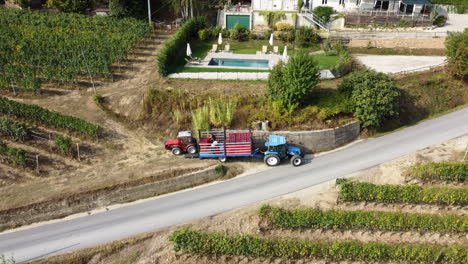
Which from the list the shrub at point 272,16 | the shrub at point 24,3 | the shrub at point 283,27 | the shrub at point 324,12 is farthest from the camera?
the shrub at point 24,3

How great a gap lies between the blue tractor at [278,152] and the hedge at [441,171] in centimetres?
704

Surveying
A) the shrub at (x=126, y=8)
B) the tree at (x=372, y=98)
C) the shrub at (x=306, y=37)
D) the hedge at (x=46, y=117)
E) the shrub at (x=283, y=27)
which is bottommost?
the hedge at (x=46, y=117)

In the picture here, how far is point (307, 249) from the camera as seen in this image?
18312mm

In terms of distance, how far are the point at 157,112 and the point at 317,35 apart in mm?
20970

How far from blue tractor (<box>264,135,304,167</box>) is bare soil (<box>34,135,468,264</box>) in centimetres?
246

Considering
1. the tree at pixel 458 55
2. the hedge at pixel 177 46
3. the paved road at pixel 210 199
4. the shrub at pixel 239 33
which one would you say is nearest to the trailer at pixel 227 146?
the paved road at pixel 210 199

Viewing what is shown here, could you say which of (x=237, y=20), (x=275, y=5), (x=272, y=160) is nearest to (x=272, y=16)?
(x=275, y=5)

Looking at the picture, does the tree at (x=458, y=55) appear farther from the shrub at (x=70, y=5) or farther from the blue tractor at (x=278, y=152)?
the shrub at (x=70, y=5)

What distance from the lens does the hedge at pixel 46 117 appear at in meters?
25.7

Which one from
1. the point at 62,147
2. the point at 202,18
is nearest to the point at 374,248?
the point at 62,147

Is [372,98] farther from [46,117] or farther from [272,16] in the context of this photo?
[46,117]

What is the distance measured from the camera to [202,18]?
41.1 m

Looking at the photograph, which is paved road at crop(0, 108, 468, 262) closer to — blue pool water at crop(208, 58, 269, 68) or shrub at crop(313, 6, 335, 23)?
blue pool water at crop(208, 58, 269, 68)

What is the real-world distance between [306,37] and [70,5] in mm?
30037
